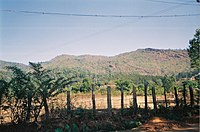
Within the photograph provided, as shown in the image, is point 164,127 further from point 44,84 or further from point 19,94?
point 19,94

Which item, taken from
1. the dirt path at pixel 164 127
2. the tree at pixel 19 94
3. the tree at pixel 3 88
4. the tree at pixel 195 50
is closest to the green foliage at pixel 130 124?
the dirt path at pixel 164 127

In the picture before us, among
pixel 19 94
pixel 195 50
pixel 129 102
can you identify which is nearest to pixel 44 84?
pixel 19 94

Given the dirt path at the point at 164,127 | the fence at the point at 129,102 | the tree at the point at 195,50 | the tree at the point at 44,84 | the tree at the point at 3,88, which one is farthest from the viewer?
the tree at the point at 195,50

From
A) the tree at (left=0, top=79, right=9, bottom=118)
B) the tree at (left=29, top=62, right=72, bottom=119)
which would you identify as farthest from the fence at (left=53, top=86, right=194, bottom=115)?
the tree at (left=0, top=79, right=9, bottom=118)

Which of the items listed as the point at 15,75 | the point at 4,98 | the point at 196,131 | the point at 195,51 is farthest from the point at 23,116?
the point at 195,51

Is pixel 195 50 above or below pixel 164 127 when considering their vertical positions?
above

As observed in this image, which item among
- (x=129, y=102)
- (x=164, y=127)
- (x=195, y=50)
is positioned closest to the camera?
(x=164, y=127)

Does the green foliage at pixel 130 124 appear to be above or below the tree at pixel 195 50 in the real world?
below

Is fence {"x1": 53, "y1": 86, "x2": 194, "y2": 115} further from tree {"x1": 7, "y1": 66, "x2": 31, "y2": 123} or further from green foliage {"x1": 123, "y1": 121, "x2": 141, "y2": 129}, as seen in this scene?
tree {"x1": 7, "y1": 66, "x2": 31, "y2": 123}

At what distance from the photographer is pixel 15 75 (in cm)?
988

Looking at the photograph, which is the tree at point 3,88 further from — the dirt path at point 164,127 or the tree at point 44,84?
the dirt path at point 164,127

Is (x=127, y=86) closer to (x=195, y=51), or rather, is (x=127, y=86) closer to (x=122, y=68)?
(x=195, y=51)

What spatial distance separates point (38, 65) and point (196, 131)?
21.4ft

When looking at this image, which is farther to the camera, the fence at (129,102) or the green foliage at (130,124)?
the fence at (129,102)
